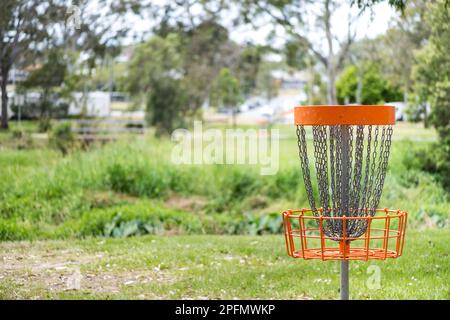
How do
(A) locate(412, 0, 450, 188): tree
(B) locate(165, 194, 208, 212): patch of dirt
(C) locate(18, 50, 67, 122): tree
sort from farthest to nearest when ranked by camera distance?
(C) locate(18, 50, 67, 122): tree
(A) locate(412, 0, 450, 188): tree
(B) locate(165, 194, 208, 212): patch of dirt

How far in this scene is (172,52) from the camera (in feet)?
39.8

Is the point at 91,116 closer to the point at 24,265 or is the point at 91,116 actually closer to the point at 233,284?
the point at 24,265

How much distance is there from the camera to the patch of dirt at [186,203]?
26.3ft

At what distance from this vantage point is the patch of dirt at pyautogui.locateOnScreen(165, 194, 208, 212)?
8008 millimetres

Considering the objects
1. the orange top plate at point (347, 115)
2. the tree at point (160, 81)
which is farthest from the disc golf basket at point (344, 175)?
the tree at point (160, 81)

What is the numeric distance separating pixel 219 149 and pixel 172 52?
10.5 ft

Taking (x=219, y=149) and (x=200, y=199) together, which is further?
(x=219, y=149)

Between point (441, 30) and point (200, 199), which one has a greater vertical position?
point (441, 30)

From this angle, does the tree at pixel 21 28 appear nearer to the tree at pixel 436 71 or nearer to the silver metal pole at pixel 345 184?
the tree at pixel 436 71
